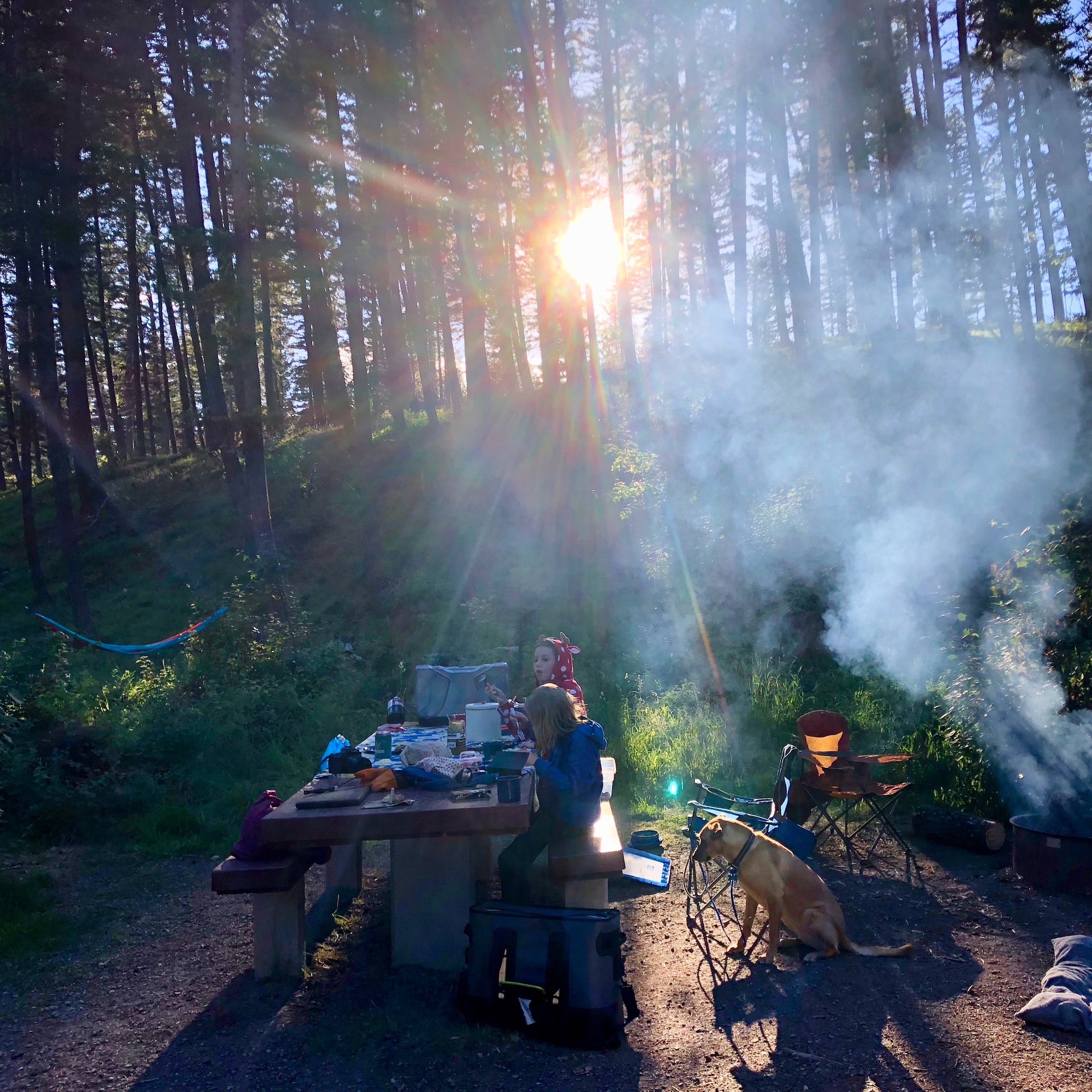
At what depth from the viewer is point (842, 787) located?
5.34 m

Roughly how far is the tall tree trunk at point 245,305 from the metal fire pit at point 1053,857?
9.87 meters

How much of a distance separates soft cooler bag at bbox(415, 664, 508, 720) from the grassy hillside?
419mm

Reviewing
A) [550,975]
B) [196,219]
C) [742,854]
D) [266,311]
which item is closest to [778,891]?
[742,854]

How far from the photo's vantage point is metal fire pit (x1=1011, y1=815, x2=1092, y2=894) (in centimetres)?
457

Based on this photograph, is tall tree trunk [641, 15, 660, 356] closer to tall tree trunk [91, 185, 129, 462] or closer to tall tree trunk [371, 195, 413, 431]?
tall tree trunk [371, 195, 413, 431]

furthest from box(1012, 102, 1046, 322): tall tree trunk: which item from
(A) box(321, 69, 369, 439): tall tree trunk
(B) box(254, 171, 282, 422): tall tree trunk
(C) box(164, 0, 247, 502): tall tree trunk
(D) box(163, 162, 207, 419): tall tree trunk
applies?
Result: (D) box(163, 162, 207, 419): tall tree trunk

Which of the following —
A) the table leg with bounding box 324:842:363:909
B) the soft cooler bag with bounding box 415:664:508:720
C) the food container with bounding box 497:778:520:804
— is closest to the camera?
the food container with bounding box 497:778:520:804

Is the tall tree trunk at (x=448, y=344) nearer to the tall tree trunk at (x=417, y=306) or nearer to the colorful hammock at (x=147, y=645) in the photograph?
the tall tree trunk at (x=417, y=306)

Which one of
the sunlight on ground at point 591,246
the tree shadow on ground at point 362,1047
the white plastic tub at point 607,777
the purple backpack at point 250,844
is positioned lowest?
the tree shadow on ground at point 362,1047

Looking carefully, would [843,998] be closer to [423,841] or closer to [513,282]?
[423,841]

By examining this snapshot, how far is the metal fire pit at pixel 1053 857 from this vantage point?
15.0 feet

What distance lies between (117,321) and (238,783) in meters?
22.3

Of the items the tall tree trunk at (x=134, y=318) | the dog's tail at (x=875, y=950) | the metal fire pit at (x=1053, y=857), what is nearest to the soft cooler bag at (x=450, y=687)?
the dog's tail at (x=875, y=950)

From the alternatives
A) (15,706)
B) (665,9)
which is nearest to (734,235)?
(665,9)
